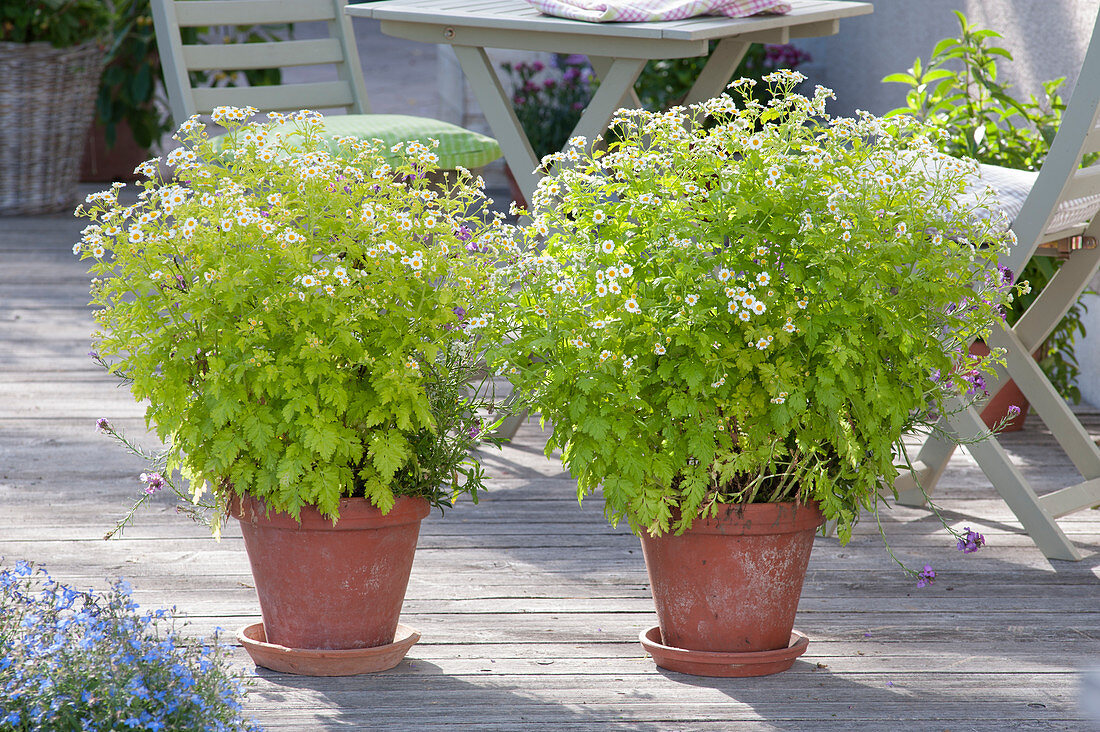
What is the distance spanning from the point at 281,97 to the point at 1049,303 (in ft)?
6.34

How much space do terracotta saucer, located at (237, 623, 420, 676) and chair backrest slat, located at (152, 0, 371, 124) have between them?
162 cm

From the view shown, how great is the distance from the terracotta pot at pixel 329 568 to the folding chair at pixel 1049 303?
1.11m

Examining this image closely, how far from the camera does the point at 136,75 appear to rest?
5566mm

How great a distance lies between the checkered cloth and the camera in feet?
7.73

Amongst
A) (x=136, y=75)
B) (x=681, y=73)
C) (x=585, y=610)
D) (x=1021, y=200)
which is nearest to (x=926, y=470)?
(x=1021, y=200)

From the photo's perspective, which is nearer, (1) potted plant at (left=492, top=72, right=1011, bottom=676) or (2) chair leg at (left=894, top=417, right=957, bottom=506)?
(1) potted plant at (left=492, top=72, right=1011, bottom=676)

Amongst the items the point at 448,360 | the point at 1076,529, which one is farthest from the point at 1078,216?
the point at 448,360

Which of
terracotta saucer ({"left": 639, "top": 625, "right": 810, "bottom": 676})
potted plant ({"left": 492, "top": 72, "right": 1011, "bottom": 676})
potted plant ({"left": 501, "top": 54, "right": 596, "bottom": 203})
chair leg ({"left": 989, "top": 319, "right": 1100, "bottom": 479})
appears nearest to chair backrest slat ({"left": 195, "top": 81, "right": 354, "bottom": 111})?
potted plant ({"left": 492, "top": 72, "right": 1011, "bottom": 676})

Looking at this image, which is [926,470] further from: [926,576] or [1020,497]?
[926,576]

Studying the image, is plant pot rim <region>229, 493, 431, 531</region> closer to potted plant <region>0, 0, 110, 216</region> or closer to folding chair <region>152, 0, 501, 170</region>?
folding chair <region>152, 0, 501, 170</region>

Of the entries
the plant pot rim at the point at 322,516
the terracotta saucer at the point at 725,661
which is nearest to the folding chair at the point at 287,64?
the plant pot rim at the point at 322,516

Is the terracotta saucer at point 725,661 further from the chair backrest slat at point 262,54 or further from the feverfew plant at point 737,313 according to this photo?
the chair backrest slat at point 262,54

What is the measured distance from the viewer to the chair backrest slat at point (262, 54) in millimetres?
3135

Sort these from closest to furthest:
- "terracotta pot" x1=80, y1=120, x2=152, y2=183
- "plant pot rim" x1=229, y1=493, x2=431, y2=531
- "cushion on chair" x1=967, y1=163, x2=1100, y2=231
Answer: "plant pot rim" x1=229, y1=493, x2=431, y2=531 → "cushion on chair" x1=967, y1=163, x2=1100, y2=231 → "terracotta pot" x1=80, y1=120, x2=152, y2=183
